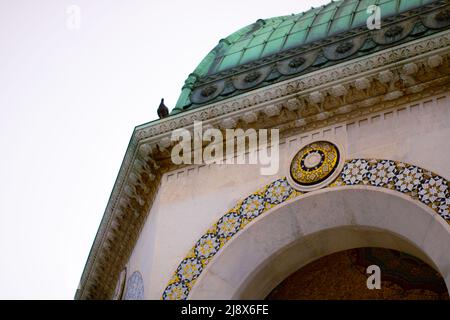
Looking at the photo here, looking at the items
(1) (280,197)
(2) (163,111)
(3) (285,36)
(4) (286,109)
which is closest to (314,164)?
(1) (280,197)

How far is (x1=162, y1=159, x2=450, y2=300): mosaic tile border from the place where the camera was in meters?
8.80

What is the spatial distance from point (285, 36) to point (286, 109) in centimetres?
212

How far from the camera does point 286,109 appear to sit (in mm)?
10070

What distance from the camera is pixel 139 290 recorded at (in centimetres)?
1005

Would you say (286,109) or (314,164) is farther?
(286,109)

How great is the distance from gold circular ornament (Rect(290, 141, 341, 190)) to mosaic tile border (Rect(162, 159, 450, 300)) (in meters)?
0.12

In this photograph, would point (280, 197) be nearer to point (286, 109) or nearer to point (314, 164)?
point (314, 164)

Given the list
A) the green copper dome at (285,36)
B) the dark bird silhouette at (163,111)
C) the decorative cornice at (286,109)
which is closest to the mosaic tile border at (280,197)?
the decorative cornice at (286,109)

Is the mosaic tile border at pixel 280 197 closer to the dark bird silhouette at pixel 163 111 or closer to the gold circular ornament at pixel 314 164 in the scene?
the gold circular ornament at pixel 314 164

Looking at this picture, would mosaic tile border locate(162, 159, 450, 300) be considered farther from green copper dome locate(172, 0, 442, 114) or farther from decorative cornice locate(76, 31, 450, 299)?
green copper dome locate(172, 0, 442, 114)

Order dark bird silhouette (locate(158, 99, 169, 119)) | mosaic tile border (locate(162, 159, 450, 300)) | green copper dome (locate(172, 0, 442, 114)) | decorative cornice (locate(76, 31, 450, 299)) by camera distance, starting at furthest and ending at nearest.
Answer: green copper dome (locate(172, 0, 442, 114)), dark bird silhouette (locate(158, 99, 169, 119)), decorative cornice (locate(76, 31, 450, 299)), mosaic tile border (locate(162, 159, 450, 300))

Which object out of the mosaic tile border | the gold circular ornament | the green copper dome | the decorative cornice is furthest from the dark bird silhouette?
the gold circular ornament

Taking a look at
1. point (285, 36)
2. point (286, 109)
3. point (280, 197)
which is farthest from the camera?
point (285, 36)

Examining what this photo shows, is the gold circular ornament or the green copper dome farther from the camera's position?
the green copper dome
